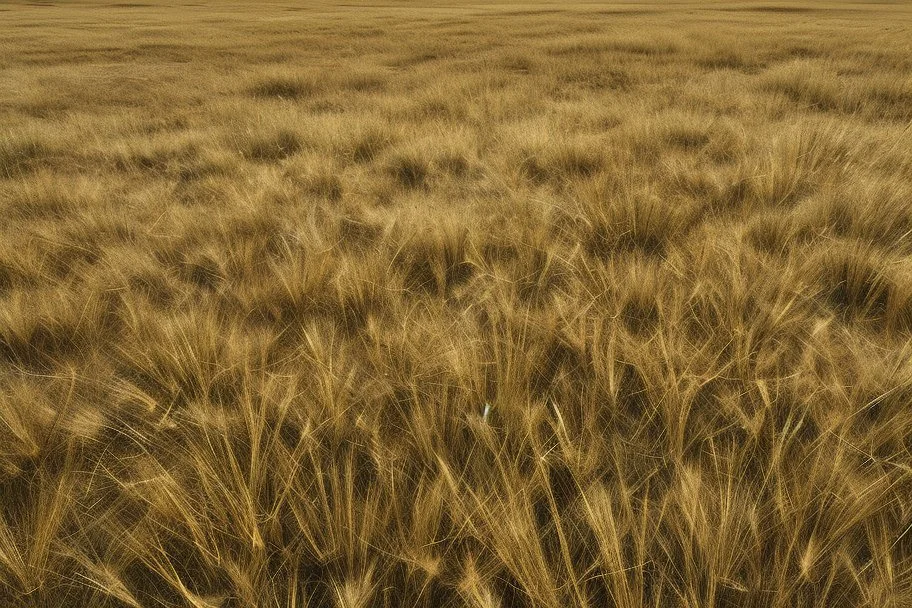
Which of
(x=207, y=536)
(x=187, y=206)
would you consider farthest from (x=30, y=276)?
(x=207, y=536)

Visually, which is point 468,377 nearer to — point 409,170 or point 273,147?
point 409,170

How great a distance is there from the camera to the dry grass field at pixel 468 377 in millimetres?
817

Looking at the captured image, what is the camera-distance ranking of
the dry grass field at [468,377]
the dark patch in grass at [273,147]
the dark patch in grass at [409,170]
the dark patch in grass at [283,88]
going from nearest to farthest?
the dry grass field at [468,377], the dark patch in grass at [409,170], the dark patch in grass at [273,147], the dark patch in grass at [283,88]

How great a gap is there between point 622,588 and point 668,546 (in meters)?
0.14

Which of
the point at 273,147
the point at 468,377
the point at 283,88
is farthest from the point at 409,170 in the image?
the point at 283,88

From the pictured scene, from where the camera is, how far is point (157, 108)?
5.10 m

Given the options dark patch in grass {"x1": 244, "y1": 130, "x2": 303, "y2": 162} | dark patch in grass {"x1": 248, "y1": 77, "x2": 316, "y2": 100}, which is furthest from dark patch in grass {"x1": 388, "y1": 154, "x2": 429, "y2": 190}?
dark patch in grass {"x1": 248, "y1": 77, "x2": 316, "y2": 100}

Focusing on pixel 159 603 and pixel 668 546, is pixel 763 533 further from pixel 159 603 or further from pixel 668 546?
pixel 159 603

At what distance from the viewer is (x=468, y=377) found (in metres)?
1.15

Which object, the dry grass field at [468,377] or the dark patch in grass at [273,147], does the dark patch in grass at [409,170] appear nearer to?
the dry grass field at [468,377]

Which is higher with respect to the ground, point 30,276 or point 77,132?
point 77,132

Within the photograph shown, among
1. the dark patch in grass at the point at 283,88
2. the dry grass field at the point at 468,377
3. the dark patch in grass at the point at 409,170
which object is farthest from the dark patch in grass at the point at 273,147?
the dark patch in grass at the point at 283,88

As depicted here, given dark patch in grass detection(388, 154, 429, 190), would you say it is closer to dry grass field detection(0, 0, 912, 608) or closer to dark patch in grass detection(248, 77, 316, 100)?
dry grass field detection(0, 0, 912, 608)

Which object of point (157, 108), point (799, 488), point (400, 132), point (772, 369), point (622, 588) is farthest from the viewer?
point (157, 108)
